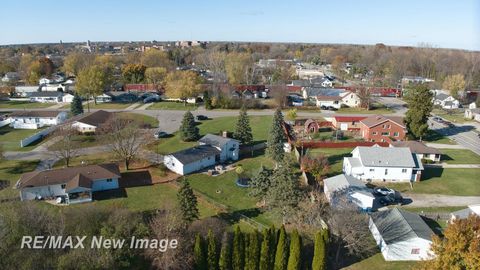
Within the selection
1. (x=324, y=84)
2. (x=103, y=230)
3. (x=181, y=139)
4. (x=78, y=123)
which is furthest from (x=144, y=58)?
(x=103, y=230)

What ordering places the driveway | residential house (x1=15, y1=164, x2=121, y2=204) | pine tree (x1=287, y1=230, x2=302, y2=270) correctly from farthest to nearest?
the driveway < residential house (x1=15, y1=164, x2=121, y2=204) < pine tree (x1=287, y1=230, x2=302, y2=270)

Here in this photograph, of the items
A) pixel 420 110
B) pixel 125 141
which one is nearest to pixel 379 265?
pixel 125 141

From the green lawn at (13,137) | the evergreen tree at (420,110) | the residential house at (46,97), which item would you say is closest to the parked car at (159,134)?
the green lawn at (13,137)

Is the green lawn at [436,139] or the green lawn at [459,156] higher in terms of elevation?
the green lawn at [436,139]

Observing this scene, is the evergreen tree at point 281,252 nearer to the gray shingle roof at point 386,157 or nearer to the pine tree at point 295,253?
the pine tree at point 295,253

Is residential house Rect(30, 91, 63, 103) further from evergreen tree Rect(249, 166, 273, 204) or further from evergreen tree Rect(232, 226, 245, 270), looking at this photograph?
evergreen tree Rect(232, 226, 245, 270)

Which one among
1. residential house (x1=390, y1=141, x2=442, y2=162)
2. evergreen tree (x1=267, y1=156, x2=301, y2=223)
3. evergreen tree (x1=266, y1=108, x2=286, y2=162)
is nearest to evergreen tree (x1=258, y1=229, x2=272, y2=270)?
evergreen tree (x1=267, y1=156, x2=301, y2=223)

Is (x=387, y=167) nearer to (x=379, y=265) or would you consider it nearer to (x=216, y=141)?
(x=379, y=265)
